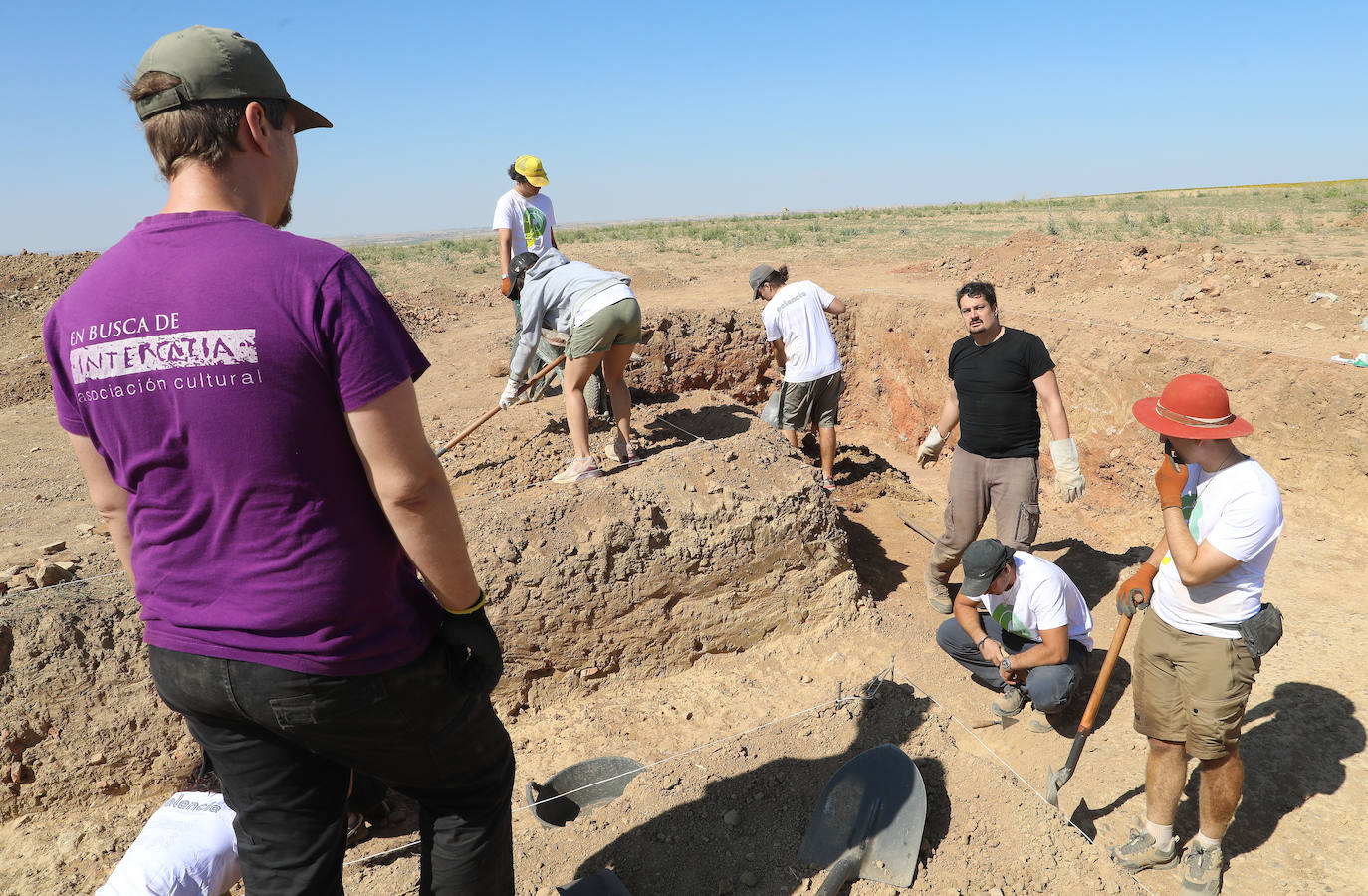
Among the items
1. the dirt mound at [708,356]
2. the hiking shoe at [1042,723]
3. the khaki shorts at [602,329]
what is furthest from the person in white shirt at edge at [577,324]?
the dirt mound at [708,356]

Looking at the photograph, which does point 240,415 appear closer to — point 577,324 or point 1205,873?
point 577,324

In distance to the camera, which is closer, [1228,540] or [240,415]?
[240,415]

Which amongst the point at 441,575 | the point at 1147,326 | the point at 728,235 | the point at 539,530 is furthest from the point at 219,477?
the point at 728,235

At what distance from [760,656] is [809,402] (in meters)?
2.57

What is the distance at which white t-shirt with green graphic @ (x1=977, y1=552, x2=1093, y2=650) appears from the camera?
3.74 meters

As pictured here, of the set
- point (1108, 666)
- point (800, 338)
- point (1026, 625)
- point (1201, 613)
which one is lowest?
point (1026, 625)

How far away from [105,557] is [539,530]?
2091mm

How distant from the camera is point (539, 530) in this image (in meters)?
3.89

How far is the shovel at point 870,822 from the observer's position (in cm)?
257

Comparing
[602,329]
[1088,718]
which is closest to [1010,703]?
[1088,718]

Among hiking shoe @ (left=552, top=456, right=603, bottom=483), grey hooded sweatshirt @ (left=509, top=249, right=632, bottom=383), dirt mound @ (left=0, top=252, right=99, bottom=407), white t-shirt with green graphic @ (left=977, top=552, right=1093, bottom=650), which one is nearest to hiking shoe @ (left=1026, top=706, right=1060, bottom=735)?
white t-shirt with green graphic @ (left=977, top=552, right=1093, bottom=650)

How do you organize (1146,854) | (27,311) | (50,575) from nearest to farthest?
(1146,854)
(50,575)
(27,311)

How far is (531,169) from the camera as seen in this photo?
573cm

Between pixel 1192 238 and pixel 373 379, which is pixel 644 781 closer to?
pixel 373 379
